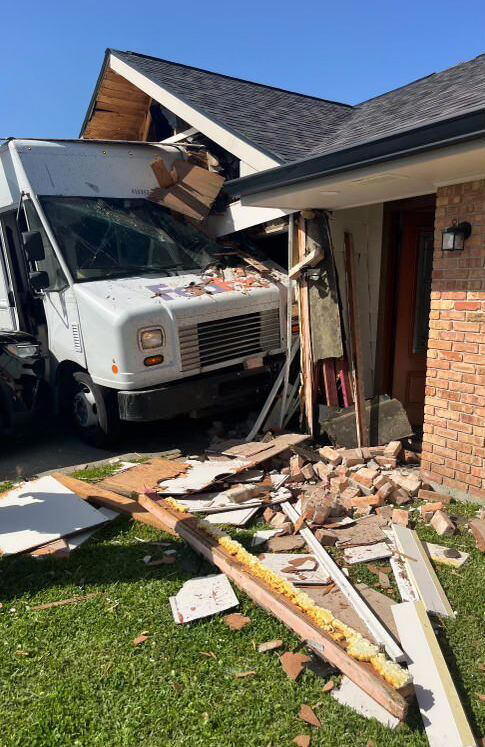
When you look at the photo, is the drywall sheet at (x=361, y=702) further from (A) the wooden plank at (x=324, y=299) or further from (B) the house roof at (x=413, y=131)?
(A) the wooden plank at (x=324, y=299)

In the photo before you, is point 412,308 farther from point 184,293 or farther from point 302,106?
point 302,106

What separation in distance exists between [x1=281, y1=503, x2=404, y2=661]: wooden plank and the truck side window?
367 centimetres

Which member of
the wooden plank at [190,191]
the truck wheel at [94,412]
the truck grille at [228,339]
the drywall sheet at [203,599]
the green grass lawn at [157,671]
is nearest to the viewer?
the green grass lawn at [157,671]

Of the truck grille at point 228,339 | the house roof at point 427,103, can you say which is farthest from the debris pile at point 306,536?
the house roof at point 427,103

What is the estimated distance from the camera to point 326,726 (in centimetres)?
253

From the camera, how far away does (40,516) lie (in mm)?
4551

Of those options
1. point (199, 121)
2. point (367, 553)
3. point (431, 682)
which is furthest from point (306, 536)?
point (199, 121)

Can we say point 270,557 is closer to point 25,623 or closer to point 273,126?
point 25,623

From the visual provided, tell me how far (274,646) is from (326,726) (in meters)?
0.55

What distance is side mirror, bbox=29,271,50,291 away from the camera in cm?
626

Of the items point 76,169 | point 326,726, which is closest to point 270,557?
point 326,726

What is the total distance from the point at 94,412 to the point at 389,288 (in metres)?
3.71

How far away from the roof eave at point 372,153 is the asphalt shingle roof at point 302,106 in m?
0.06

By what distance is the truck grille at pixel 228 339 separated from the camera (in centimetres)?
591
